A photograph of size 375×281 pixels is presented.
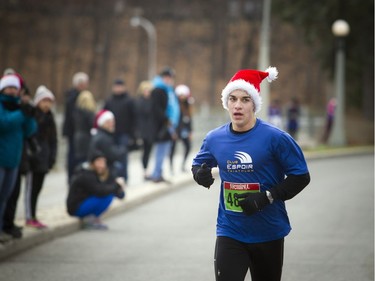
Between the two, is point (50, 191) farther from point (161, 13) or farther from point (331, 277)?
point (161, 13)

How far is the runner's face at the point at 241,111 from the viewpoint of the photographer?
547 centimetres

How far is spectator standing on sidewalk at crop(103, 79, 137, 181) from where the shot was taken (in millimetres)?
15516

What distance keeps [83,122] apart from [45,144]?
384 centimetres

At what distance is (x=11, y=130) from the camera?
909 cm

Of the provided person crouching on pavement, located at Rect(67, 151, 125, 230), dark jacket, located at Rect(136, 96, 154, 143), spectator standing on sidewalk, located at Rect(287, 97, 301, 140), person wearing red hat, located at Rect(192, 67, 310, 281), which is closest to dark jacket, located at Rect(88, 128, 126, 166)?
person crouching on pavement, located at Rect(67, 151, 125, 230)

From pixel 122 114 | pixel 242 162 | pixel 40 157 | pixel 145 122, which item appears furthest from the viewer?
pixel 145 122

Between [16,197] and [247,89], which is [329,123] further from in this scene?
[247,89]

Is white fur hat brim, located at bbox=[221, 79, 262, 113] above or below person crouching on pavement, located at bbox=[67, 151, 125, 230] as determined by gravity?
above

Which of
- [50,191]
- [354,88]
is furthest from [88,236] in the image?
[354,88]

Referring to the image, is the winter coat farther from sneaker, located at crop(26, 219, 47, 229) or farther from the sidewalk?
sneaker, located at crop(26, 219, 47, 229)

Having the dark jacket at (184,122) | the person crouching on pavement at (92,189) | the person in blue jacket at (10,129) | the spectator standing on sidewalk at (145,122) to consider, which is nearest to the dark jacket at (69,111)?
the spectator standing on sidewalk at (145,122)

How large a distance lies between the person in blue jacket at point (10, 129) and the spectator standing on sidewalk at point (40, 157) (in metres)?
0.84

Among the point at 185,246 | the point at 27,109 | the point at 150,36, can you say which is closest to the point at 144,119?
the point at 185,246

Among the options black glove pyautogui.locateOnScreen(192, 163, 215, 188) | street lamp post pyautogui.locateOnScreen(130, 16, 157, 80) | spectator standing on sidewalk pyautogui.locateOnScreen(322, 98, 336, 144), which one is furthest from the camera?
street lamp post pyautogui.locateOnScreen(130, 16, 157, 80)
